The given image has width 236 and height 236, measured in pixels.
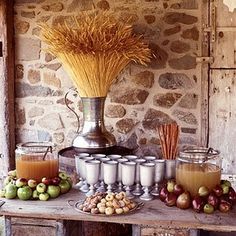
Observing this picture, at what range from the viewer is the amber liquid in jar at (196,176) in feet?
8.76

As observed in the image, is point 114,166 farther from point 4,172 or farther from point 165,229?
point 4,172

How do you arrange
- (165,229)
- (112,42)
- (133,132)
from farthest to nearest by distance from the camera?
(133,132) → (112,42) → (165,229)

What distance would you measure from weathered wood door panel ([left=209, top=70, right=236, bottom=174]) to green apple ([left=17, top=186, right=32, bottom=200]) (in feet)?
6.06

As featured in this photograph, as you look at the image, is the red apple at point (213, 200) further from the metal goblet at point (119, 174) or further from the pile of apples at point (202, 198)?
the metal goblet at point (119, 174)

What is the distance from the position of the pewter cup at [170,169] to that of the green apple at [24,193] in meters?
0.77

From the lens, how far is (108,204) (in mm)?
2557

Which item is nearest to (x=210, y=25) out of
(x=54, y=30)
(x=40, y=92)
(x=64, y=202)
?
(x=54, y=30)

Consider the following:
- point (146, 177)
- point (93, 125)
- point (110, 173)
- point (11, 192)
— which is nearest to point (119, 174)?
point (110, 173)

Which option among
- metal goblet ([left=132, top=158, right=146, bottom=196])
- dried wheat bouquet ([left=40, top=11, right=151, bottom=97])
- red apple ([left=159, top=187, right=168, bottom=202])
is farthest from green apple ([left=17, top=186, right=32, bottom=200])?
dried wheat bouquet ([left=40, top=11, right=151, bottom=97])

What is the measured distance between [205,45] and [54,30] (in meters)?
1.23

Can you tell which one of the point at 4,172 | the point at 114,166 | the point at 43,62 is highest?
the point at 43,62

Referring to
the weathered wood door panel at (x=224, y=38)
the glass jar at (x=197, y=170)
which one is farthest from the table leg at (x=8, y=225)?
the weathered wood door panel at (x=224, y=38)

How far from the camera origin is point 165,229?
2471mm

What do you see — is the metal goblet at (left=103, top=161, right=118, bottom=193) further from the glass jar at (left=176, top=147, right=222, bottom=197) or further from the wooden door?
the wooden door
